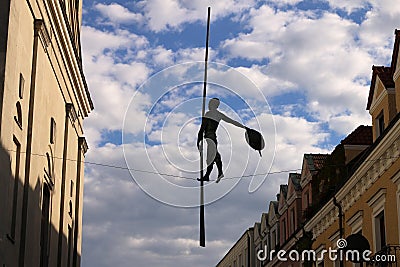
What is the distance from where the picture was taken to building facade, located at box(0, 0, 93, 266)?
69.5 feet

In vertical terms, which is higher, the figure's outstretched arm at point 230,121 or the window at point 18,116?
the window at point 18,116

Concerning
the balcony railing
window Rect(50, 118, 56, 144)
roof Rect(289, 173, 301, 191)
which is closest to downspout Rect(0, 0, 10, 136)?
window Rect(50, 118, 56, 144)

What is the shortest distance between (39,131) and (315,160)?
2053 cm

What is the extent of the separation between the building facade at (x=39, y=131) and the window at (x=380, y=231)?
11.6 meters

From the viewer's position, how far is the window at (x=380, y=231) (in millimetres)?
29672

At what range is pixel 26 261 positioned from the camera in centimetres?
2481

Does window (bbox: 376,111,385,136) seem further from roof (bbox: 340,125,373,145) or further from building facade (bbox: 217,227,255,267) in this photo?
building facade (bbox: 217,227,255,267)

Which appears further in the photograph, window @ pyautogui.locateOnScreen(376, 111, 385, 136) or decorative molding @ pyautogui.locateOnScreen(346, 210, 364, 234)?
window @ pyautogui.locateOnScreen(376, 111, 385, 136)

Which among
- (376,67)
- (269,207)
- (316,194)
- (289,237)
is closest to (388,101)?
(376,67)

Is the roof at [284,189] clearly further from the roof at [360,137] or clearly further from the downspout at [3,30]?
the downspout at [3,30]

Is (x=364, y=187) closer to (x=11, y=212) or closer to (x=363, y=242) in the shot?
(x=363, y=242)

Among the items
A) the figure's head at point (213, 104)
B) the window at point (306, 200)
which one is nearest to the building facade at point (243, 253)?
the window at point (306, 200)

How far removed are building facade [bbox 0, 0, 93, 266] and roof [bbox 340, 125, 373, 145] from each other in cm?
1197

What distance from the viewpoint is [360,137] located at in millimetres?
37656
